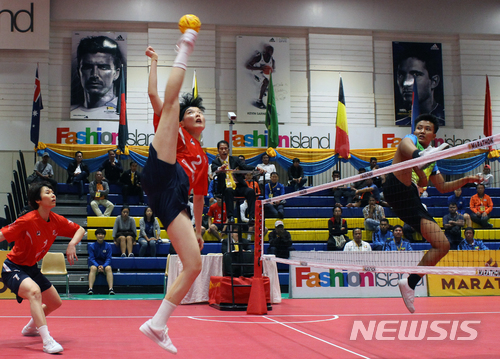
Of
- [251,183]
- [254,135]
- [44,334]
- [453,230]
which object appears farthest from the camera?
[254,135]

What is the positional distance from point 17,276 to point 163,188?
2.54 m

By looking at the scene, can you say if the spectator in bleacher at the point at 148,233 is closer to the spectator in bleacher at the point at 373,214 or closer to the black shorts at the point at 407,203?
the spectator in bleacher at the point at 373,214

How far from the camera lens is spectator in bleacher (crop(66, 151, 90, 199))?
1711cm

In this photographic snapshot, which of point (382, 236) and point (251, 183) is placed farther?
point (382, 236)

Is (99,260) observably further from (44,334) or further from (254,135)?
(254,135)

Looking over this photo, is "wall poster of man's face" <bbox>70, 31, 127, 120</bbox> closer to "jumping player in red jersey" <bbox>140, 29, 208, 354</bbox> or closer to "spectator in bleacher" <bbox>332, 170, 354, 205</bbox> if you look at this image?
"spectator in bleacher" <bbox>332, 170, 354, 205</bbox>

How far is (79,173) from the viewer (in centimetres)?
1717

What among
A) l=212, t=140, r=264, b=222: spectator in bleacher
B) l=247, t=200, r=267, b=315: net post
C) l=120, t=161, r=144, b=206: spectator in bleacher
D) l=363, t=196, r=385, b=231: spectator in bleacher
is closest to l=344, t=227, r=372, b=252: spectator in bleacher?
l=363, t=196, r=385, b=231: spectator in bleacher

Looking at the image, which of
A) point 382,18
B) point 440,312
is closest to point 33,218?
point 440,312

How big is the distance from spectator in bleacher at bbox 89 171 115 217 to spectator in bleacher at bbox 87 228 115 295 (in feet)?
9.14

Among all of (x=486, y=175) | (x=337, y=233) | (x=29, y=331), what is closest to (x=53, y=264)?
(x=29, y=331)

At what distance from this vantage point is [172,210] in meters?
4.00

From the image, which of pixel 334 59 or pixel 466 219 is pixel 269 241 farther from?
pixel 334 59

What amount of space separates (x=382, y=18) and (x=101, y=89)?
11776 mm
